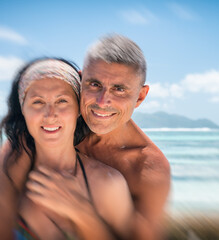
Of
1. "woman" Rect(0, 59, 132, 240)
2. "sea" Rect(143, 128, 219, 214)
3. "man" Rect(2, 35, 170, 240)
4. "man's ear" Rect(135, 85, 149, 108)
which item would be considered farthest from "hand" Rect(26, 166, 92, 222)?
"sea" Rect(143, 128, 219, 214)

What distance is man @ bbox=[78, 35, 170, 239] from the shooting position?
2.94 m

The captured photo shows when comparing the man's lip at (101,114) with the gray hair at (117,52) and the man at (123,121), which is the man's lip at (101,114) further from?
the gray hair at (117,52)

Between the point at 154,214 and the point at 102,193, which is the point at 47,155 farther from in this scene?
the point at 154,214

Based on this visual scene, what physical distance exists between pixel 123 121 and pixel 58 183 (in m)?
1.02

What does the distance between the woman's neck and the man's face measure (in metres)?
0.42

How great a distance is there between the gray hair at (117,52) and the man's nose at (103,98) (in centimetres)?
28

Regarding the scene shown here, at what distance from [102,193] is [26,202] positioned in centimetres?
61

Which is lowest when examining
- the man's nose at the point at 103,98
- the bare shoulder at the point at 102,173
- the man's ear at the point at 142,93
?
the bare shoulder at the point at 102,173

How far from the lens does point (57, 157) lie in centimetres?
267

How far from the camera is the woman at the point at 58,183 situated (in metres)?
2.46

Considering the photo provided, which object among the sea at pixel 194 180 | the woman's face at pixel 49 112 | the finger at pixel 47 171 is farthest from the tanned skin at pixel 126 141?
the sea at pixel 194 180

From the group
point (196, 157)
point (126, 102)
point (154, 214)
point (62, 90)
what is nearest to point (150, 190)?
point (154, 214)

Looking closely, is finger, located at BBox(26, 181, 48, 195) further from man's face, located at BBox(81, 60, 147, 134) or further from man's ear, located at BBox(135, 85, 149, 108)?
man's ear, located at BBox(135, 85, 149, 108)

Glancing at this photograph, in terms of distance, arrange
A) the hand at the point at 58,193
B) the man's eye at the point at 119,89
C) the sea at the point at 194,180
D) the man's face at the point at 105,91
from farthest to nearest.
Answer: the sea at the point at 194,180 < the man's eye at the point at 119,89 < the man's face at the point at 105,91 < the hand at the point at 58,193
